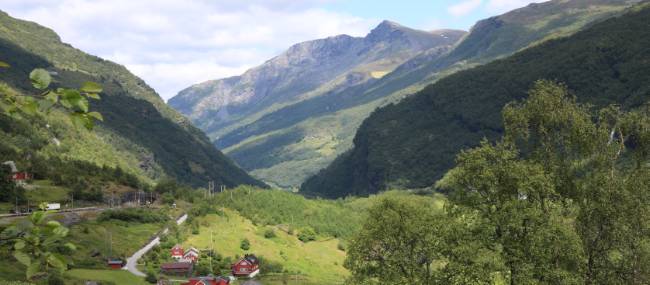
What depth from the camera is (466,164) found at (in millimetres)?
45688

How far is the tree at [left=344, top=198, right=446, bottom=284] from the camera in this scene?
171 ft

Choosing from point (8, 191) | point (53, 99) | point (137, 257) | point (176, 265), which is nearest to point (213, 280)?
point (176, 265)

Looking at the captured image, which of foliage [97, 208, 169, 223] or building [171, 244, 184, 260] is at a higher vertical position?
foliage [97, 208, 169, 223]

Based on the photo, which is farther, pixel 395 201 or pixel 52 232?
pixel 395 201

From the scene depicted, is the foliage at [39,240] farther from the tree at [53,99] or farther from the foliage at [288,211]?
the foliage at [288,211]

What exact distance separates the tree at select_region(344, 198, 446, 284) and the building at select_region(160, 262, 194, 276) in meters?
61.2

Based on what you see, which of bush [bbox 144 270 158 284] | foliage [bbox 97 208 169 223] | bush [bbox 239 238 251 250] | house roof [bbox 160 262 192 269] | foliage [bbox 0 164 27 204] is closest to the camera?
bush [bbox 144 270 158 284]

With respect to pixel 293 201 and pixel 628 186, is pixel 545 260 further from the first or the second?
pixel 293 201

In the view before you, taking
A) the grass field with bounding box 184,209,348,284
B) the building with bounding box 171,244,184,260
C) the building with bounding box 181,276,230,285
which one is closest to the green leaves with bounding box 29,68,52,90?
the building with bounding box 181,276,230,285

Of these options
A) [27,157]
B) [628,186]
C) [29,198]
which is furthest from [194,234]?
[628,186]

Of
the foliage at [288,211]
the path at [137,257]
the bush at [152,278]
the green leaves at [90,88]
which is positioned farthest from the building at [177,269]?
the green leaves at [90,88]

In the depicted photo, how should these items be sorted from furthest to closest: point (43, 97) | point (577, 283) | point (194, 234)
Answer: point (194, 234) < point (577, 283) < point (43, 97)

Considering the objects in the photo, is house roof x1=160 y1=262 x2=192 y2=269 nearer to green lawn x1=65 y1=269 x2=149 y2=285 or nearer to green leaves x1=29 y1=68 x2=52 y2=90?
green lawn x1=65 y1=269 x2=149 y2=285

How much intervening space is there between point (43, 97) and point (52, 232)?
4.80 ft
